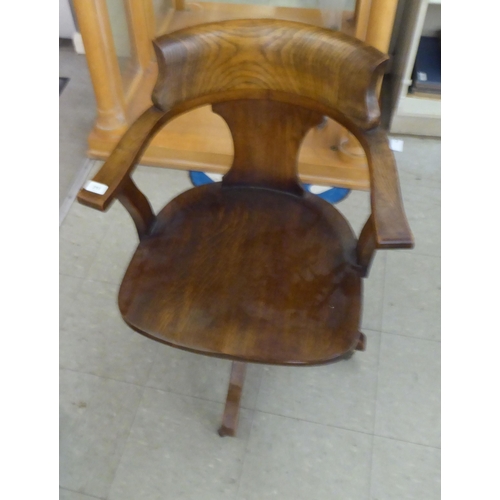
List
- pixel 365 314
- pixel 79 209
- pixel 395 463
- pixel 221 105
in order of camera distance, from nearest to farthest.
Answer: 1. pixel 221 105
2. pixel 395 463
3. pixel 365 314
4. pixel 79 209

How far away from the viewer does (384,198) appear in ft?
3.01

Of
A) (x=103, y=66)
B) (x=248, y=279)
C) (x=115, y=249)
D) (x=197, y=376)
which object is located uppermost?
(x=103, y=66)

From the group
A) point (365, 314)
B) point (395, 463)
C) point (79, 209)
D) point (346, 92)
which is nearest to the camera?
point (346, 92)

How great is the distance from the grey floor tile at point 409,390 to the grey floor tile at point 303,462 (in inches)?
3.9

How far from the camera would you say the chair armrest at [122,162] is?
0.93 m

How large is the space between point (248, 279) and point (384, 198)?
0.35m

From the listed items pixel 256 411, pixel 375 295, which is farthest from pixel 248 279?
pixel 375 295

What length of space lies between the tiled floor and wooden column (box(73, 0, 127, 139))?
56 cm

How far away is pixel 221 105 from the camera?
45.1 inches

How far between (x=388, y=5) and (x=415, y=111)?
0.56 m

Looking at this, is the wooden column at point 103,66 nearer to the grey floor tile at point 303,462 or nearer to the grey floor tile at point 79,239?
the grey floor tile at point 79,239

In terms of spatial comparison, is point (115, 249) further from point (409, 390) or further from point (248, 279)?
point (409, 390)

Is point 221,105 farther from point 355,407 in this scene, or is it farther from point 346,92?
point 355,407
